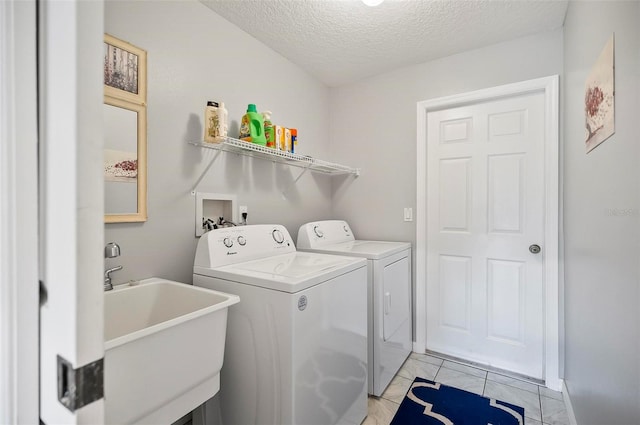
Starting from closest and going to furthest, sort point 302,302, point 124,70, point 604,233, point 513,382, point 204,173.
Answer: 1. point 604,233
2. point 302,302
3. point 124,70
4. point 204,173
5. point 513,382

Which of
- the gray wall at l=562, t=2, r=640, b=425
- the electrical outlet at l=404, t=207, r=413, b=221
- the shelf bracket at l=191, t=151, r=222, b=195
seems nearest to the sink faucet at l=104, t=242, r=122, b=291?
the shelf bracket at l=191, t=151, r=222, b=195

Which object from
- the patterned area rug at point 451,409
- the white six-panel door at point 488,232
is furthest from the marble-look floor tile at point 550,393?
the patterned area rug at point 451,409

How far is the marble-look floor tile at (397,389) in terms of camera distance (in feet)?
6.32

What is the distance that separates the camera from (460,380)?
2.11 m

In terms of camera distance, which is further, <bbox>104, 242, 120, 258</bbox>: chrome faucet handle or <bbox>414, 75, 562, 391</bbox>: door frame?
<bbox>414, 75, 562, 391</bbox>: door frame

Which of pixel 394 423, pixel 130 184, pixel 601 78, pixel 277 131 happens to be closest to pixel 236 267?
pixel 130 184

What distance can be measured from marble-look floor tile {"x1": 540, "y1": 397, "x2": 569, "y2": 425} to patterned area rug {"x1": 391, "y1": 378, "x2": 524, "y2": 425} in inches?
5.0

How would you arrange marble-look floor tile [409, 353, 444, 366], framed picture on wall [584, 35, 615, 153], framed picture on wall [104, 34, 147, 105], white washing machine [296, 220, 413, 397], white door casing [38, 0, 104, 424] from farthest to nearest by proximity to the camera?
marble-look floor tile [409, 353, 444, 366], white washing machine [296, 220, 413, 397], framed picture on wall [104, 34, 147, 105], framed picture on wall [584, 35, 615, 153], white door casing [38, 0, 104, 424]

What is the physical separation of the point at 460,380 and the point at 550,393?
544mm

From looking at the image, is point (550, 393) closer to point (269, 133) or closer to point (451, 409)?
point (451, 409)

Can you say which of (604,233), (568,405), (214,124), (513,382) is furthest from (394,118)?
(568,405)

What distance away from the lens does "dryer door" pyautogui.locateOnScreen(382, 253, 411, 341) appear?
1.97 meters

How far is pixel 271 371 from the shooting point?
126 cm

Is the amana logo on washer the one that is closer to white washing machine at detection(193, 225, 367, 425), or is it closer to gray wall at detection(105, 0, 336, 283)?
white washing machine at detection(193, 225, 367, 425)
